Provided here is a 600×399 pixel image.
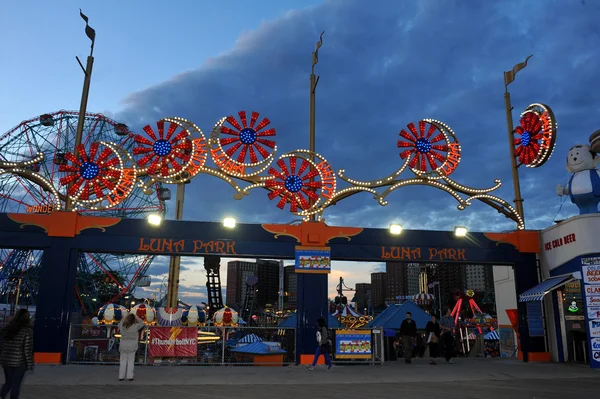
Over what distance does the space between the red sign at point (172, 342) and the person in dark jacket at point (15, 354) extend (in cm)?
796

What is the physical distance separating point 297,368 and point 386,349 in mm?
9030

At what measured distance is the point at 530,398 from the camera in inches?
343

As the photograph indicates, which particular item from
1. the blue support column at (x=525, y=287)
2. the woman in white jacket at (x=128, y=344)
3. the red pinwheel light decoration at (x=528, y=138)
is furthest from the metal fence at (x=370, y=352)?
the red pinwheel light decoration at (x=528, y=138)

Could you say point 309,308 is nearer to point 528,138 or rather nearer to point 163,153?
point 163,153

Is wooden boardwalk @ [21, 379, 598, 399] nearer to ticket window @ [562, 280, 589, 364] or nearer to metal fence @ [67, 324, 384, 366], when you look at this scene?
metal fence @ [67, 324, 384, 366]

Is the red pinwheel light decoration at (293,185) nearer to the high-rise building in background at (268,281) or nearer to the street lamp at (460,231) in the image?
the street lamp at (460,231)

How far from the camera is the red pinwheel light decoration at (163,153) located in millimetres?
17438

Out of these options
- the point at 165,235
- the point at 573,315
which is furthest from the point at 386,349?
the point at 165,235

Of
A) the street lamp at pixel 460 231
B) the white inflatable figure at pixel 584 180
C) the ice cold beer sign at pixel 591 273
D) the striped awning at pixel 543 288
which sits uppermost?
the white inflatable figure at pixel 584 180

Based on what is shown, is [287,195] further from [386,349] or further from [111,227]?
[386,349]

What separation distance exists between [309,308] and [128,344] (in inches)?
267

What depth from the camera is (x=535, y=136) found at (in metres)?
19.3

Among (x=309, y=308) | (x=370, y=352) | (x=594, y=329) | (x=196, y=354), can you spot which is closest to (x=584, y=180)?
(x=594, y=329)

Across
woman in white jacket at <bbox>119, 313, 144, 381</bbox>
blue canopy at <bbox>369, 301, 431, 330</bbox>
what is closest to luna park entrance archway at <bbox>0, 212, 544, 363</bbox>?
woman in white jacket at <bbox>119, 313, 144, 381</bbox>
